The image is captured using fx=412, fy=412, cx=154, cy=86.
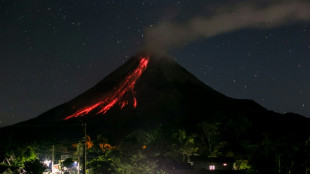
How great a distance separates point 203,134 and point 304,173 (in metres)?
33.4

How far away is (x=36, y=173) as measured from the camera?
1491 inches

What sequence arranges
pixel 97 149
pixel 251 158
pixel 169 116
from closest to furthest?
pixel 251 158, pixel 97 149, pixel 169 116

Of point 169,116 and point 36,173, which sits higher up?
point 169,116

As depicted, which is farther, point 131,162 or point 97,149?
point 97,149

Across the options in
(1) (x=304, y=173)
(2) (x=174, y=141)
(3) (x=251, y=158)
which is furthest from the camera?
(2) (x=174, y=141)

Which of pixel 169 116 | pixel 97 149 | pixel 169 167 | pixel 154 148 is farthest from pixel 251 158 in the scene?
pixel 169 116

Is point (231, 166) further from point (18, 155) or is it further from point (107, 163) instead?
point (18, 155)

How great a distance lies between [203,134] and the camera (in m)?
78.9

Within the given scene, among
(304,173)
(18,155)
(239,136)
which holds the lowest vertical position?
(304,173)

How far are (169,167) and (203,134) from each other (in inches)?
884

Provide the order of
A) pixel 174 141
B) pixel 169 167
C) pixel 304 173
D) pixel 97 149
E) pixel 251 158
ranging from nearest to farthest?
pixel 304 173, pixel 251 158, pixel 169 167, pixel 174 141, pixel 97 149

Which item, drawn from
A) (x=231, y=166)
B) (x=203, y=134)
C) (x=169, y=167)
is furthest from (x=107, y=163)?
(x=203, y=134)

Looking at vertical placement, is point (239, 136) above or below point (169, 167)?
above

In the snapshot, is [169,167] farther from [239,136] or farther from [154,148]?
[239,136]
